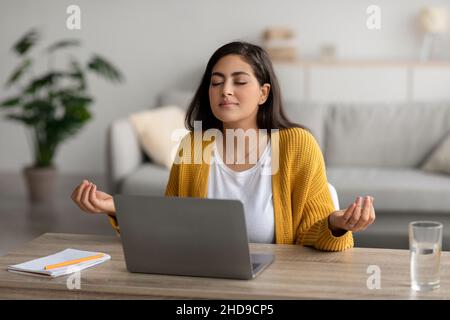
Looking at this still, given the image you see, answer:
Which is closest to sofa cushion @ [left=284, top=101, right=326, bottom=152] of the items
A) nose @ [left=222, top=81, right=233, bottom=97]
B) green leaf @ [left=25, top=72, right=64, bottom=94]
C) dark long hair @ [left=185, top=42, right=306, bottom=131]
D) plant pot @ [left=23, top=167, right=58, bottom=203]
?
green leaf @ [left=25, top=72, right=64, bottom=94]

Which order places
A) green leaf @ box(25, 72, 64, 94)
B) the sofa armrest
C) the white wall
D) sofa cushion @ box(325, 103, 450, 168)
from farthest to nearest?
the white wall < green leaf @ box(25, 72, 64, 94) < sofa cushion @ box(325, 103, 450, 168) < the sofa armrest

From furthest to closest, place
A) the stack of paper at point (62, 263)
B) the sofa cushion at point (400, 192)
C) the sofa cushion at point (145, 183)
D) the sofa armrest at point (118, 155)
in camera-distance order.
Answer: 1. the sofa armrest at point (118, 155)
2. the sofa cushion at point (145, 183)
3. the sofa cushion at point (400, 192)
4. the stack of paper at point (62, 263)

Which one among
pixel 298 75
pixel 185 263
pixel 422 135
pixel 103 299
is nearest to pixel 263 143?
pixel 185 263

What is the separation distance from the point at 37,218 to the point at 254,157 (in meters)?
3.03

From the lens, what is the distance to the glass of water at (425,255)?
61.9 inches

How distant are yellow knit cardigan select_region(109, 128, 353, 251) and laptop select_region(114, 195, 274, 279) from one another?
36cm

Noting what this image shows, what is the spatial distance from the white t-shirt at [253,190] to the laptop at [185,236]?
1.26 ft

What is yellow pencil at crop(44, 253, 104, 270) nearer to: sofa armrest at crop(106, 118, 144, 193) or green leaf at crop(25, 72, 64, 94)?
sofa armrest at crop(106, 118, 144, 193)

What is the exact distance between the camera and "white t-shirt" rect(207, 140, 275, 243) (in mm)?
2084

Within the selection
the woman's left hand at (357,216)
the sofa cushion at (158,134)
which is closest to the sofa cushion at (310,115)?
the sofa cushion at (158,134)

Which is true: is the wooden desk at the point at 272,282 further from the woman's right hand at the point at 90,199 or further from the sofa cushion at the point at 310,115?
the sofa cushion at the point at 310,115

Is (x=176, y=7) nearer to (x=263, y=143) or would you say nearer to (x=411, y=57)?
A: (x=411, y=57)

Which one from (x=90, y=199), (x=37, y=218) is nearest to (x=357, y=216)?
(x=90, y=199)

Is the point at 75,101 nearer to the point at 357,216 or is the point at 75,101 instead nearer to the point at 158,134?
the point at 158,134
